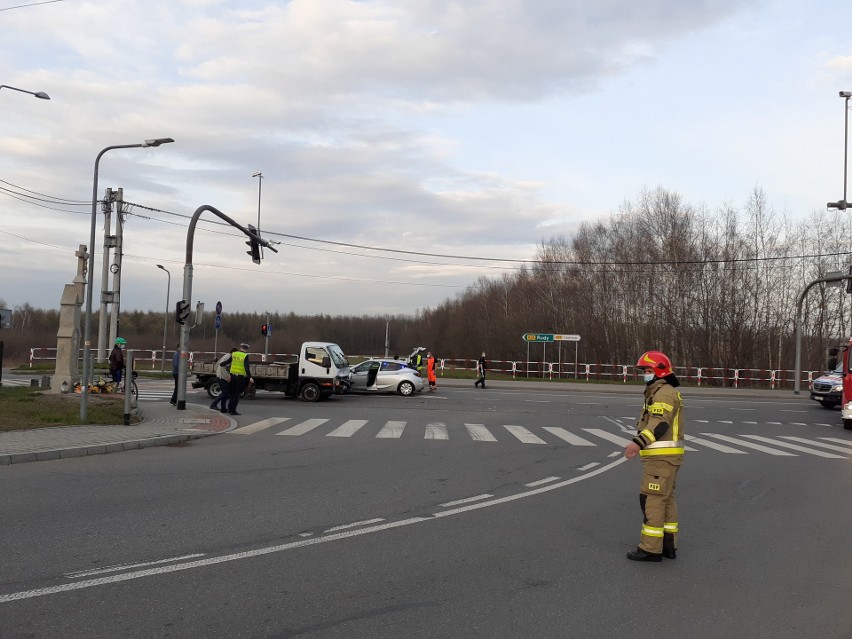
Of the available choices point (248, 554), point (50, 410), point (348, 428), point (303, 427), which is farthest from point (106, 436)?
point (248, 554)

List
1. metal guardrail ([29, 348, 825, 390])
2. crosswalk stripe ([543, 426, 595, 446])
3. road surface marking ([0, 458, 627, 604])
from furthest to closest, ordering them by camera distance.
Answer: metal guardrail ([29, 348, 825, 390])
crosswalk stripe ([543, 426, 595, 446])
road surface marking ([0, 458, 627, 604])

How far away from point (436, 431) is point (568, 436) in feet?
9.95

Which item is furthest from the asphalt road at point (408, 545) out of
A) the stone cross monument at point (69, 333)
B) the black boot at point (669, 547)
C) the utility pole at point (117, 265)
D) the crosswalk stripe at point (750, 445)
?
the utility pole at point (117, 265)

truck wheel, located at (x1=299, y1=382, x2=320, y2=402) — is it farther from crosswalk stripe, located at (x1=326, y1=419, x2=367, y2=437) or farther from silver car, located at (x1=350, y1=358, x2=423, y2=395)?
crosswalk stripe, located at (x1=326, y1=419, x2=367, y2=437)

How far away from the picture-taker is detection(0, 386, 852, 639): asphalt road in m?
4.67

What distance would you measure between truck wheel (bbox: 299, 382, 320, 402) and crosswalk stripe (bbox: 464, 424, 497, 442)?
792cm

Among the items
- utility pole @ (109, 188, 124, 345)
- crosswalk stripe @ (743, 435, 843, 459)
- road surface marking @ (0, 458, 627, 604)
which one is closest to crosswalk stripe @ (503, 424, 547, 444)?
crosswalk stripe @ (743, 435, 843, 459)

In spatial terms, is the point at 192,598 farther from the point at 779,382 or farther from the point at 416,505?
the point at 779,382

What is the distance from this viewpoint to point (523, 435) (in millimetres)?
16375

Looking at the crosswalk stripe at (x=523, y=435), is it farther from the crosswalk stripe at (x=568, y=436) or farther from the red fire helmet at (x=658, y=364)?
the red fire helmet at (x=658, y=364)

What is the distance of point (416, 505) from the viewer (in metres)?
8.27

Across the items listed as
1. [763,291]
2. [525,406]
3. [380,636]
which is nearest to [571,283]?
[763,291]

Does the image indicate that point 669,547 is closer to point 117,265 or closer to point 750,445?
point 750,445

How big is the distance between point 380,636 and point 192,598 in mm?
1412
